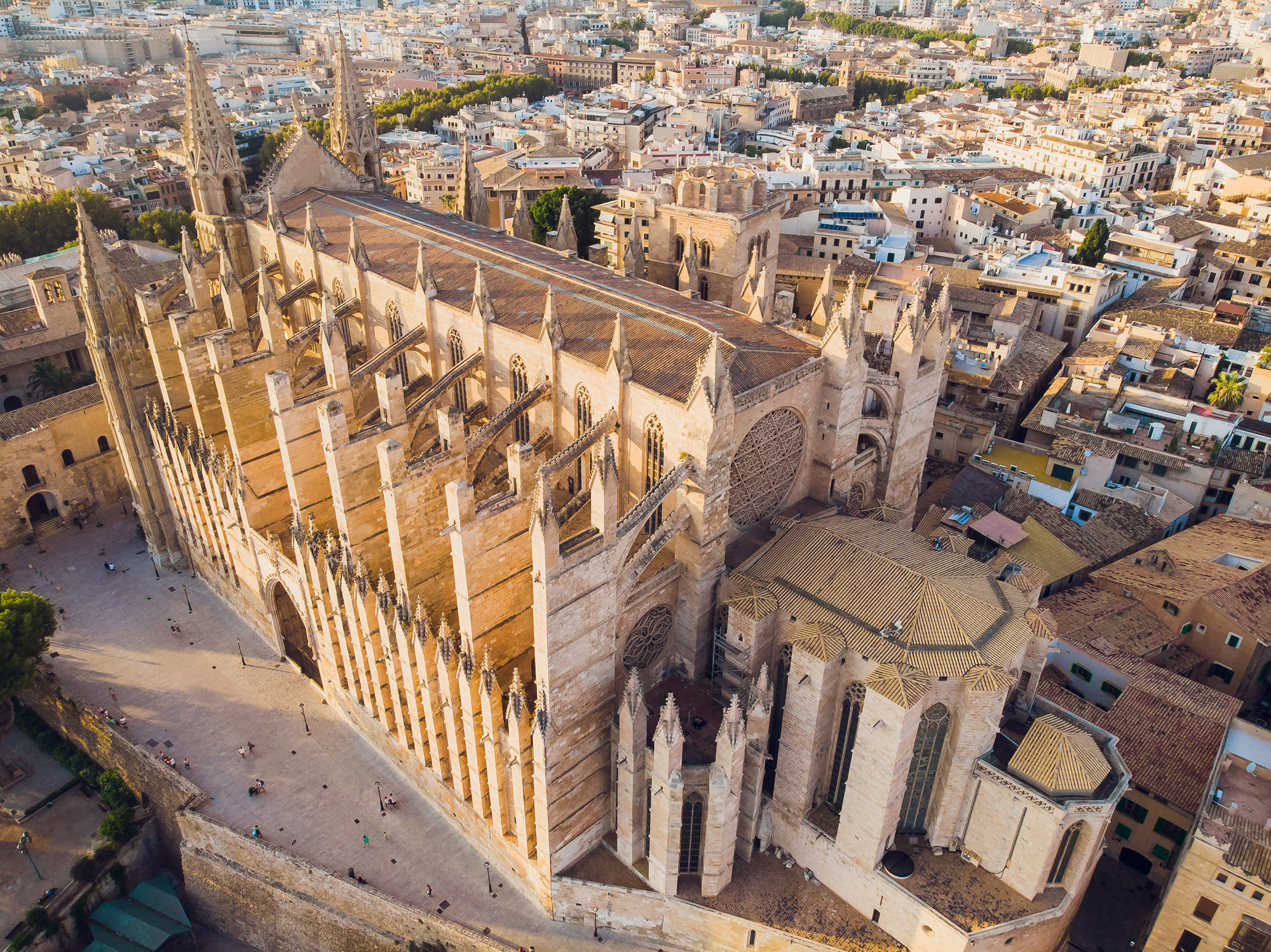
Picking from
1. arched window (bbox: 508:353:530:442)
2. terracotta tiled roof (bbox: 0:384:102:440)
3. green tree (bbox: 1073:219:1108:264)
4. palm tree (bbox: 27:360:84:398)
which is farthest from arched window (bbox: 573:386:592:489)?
green tree (bbox: 1073:219:1108:264)

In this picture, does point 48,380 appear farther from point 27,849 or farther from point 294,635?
point 27,849

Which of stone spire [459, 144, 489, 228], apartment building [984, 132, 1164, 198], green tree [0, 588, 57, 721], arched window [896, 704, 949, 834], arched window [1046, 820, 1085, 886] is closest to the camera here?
arched window [1046, 820, 1085, 886]

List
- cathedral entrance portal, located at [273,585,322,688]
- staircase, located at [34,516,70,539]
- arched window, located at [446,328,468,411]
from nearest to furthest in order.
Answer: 1. arched window, located at [446,328,468,411]
2. cathedral entrance portal, located at [273,585,322,688]
3. staircase, located at [34,516,70,539]

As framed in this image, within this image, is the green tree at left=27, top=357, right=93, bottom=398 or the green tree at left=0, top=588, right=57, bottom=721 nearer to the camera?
the green tree at left=0, top=588, right=57, bottom=721

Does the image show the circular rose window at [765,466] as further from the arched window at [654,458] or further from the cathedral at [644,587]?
the arched window at [654,458]

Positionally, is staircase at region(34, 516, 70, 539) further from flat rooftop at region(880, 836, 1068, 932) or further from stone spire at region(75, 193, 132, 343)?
flat rooftop at region(880, 836, 1068, 932)

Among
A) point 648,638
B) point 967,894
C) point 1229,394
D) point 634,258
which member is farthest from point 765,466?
point 1229,394

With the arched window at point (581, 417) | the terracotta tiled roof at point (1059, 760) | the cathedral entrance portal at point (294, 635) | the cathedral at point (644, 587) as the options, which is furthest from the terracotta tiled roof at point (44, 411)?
the terracotta tiled roof at point (1059, 760)
